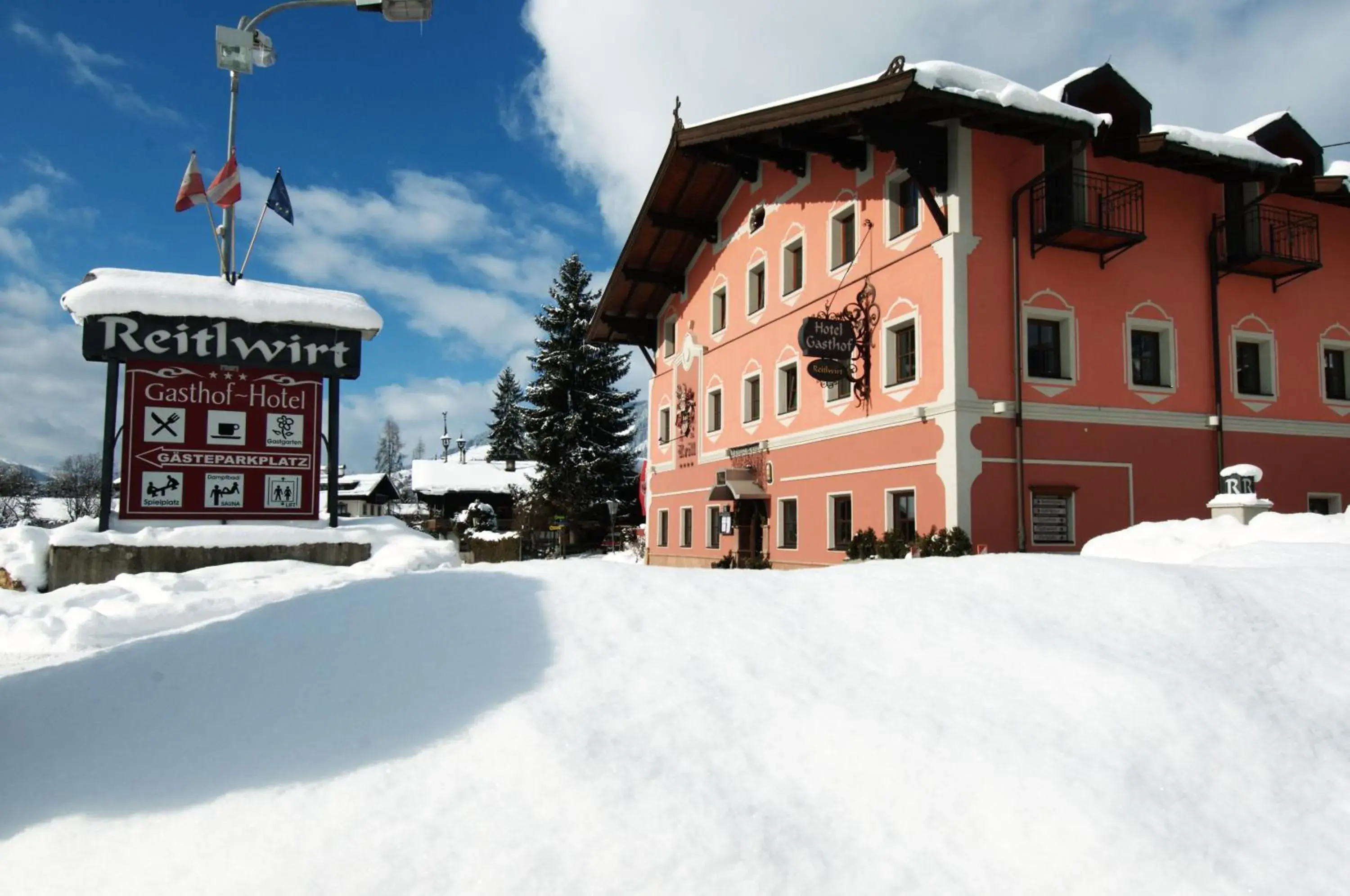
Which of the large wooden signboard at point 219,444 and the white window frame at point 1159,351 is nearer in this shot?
the large wooden signboard at point 219,444

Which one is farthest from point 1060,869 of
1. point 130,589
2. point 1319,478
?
point 1319,478

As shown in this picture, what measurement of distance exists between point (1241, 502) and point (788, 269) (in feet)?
35.6

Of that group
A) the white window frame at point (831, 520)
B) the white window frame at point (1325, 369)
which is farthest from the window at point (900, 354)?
the white window frame at point (1325, 369)

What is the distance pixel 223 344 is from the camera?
13469mm

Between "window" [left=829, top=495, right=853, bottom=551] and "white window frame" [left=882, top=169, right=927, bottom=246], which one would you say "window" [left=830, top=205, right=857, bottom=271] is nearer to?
"white window frame" [left=882, top=169, right=927, bottom=246]

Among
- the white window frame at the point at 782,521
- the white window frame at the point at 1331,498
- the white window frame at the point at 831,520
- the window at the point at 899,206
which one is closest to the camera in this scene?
the window at the point at 899,206

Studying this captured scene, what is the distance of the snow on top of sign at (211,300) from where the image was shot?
1298cm

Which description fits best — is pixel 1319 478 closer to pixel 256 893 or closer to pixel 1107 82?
pixel 1107 82

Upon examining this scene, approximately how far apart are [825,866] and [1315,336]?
1986 cm

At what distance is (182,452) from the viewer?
13.4 meters

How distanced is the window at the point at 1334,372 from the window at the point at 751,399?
12.2 meters

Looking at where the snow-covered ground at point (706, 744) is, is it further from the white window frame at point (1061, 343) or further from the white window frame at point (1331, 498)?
the white window frame at point (1331, 498)

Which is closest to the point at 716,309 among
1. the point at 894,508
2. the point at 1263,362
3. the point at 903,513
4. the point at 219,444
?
the point at 894,508

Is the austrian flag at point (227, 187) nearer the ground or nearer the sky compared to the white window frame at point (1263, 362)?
nearer the sky
